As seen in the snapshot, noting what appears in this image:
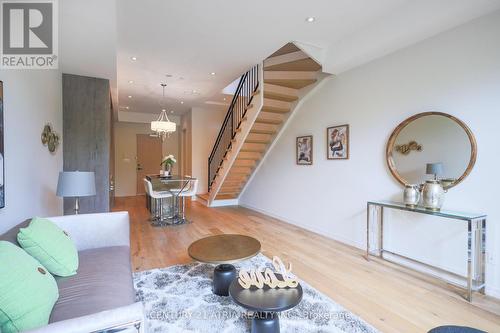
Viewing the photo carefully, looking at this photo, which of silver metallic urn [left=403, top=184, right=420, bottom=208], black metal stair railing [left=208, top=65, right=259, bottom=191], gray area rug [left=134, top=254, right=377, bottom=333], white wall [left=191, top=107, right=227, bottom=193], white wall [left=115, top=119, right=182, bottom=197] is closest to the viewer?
gray area rug [left=134, top=254, right=377, bottom=333]

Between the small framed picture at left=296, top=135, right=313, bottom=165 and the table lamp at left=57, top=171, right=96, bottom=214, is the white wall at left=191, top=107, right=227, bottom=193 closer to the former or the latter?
the small framed picture at left=296, top=135, right=313, bottom=165

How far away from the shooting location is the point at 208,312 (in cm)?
200

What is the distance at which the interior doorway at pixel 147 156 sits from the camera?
28.5 feet

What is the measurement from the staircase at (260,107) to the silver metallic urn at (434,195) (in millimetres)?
2453

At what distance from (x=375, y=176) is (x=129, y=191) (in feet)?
26.0

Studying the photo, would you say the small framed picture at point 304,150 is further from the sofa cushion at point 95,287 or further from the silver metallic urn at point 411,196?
the sofa cushion at point 95,287

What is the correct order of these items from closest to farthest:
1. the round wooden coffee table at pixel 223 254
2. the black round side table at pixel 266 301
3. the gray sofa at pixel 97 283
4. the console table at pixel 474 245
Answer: the gray sofa at pixel 97 283, the black round side table at pixel 266 301, the round wooden coffee table at pixel 223 254, the console table at pixel 474 245

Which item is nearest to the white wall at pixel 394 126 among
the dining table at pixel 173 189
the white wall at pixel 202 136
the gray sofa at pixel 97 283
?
the dining table at pixel 173 189

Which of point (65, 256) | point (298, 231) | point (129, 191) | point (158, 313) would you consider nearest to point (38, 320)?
point (65, 256)

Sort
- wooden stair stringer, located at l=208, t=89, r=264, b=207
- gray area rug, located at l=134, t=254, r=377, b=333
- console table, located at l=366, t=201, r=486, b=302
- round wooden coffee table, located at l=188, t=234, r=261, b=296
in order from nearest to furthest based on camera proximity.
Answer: gray area rug, located at l=134, t=254, r=377, b=333, round wooden coffee table, located at l=188, t=234, r=261, b=296, console table, located at l=366, t=201, r=486, b=302, wooden stair stringer, located at l=208, t=89, r=264, b=207

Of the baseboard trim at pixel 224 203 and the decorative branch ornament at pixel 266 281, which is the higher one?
the decorative branch ornament at pixel 266 281

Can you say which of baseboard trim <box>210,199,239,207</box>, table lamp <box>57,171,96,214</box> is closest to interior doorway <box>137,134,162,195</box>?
baseboard trim <box>210,199,239,207</box>

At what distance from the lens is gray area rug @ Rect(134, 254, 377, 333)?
5.98ft

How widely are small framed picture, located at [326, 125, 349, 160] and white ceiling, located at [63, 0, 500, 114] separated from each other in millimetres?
917
